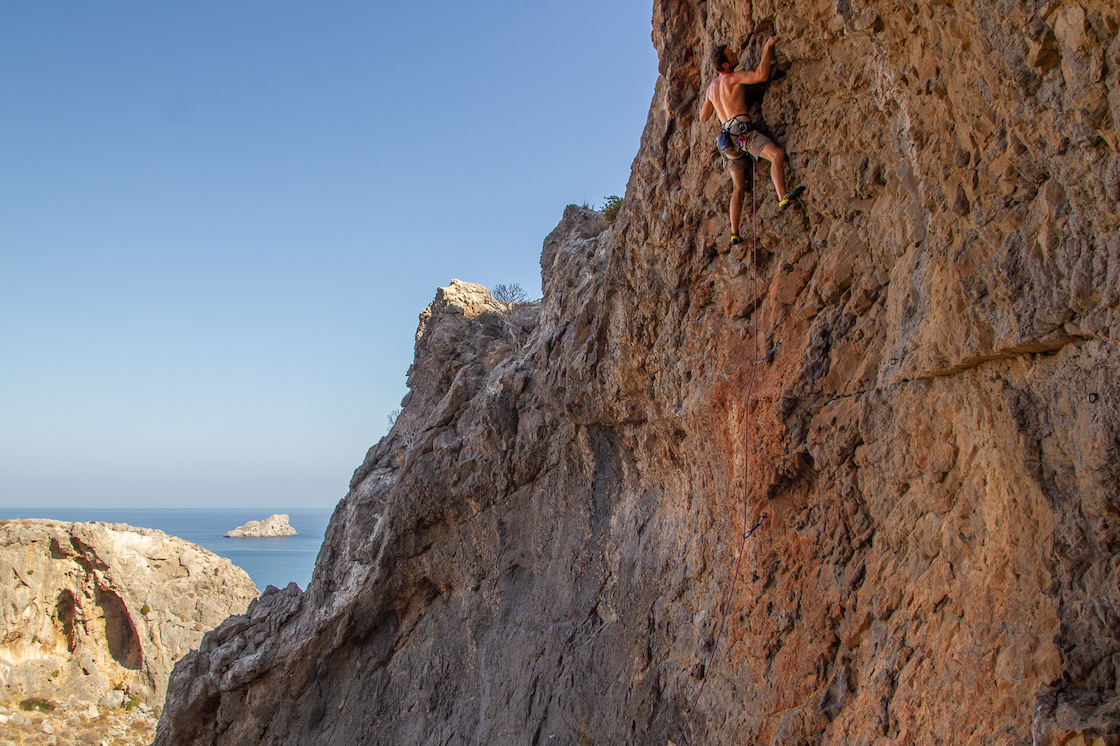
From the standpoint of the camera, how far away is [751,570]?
6.52 m

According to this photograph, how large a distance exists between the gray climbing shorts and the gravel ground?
32022mm

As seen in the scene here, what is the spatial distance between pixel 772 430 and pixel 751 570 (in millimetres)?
1448

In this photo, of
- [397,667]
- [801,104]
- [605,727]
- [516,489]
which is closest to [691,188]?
[801,104]

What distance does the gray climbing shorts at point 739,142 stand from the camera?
6320mm

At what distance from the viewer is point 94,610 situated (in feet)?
98.8

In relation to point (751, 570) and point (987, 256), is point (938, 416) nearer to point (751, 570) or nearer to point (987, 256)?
point (987, 256)

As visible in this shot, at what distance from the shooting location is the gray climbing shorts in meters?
6.32

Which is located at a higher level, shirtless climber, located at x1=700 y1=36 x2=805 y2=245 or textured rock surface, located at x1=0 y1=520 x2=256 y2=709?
shirtless climber, located at x1=700 y1=36 x2=805 y2=245

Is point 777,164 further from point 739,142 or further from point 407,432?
point 407,432

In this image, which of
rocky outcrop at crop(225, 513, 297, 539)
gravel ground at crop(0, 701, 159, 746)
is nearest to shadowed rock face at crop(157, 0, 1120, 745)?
gravel ground at crop(0, 701, 159, 746)

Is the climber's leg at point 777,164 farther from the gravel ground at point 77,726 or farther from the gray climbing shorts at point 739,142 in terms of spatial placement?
the gravel ground at point 77,726

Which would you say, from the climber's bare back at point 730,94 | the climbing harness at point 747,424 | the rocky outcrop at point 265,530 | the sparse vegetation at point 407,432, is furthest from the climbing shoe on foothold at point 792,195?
the rocky outcrop at point 265,530

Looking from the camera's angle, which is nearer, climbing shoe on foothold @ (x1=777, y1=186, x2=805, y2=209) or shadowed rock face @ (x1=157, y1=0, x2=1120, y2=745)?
shadowed rock face @ (x1=157, y1=0, x2=1120, y2=745)

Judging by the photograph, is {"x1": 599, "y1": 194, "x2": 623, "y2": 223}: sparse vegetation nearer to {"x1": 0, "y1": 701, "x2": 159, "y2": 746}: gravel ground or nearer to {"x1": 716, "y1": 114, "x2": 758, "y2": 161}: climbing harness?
{"x1": 716, "y1": 114, "x2": 758, "y2": 161}: climbing harness
